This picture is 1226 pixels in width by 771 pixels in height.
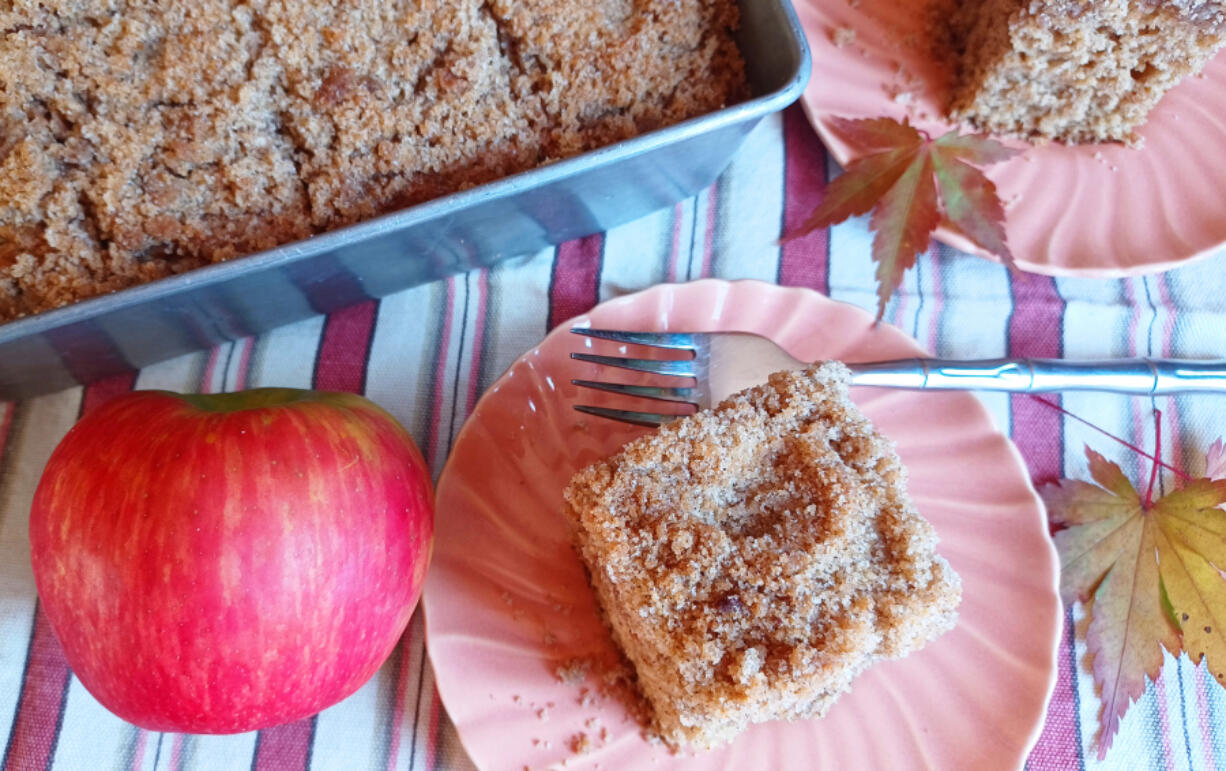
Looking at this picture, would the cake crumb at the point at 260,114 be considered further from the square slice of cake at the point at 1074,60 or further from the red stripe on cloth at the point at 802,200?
the square slice of cake at the point at 1074,60

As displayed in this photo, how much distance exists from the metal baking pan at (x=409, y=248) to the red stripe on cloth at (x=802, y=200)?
0.45ft

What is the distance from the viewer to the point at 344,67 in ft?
3.11

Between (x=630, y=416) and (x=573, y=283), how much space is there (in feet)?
0.78

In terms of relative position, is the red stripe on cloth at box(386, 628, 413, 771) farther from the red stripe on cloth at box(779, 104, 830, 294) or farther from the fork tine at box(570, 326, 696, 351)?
the red stripe on cloth at box(779, 104, 830, 294)

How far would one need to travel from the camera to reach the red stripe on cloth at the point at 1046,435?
1062mm

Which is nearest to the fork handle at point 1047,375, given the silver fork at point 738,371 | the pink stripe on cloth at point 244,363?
the silver fork at point 738,371

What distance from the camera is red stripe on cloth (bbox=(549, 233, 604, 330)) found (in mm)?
1175

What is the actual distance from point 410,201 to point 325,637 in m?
0.49

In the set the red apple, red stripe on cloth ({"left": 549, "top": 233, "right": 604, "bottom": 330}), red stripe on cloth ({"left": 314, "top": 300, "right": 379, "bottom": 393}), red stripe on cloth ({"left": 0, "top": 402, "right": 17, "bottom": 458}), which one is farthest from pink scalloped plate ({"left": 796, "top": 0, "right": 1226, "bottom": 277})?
red stripe on cloth ({"left": 0, "top": 402, "right": 17, "bottom": 458})

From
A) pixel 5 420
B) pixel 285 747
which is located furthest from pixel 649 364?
pixel 5 420

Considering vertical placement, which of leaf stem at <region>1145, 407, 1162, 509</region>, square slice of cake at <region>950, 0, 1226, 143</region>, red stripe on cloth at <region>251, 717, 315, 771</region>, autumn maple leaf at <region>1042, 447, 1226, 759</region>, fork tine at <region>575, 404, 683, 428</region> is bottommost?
red stripe on cloth at <region>251, 717, 315, 771</region>

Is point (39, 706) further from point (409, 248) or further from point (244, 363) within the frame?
point (409, 248)

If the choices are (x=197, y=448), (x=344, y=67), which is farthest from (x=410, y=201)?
(x=197, y=448)

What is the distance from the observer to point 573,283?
3.87 ft
